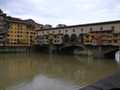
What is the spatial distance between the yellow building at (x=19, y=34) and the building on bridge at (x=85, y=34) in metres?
1.97

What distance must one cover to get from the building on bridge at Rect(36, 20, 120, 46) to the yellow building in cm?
197

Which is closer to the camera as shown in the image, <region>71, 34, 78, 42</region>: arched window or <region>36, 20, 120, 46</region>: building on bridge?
<region>36, 20, 120, 46</region>: building on bridge

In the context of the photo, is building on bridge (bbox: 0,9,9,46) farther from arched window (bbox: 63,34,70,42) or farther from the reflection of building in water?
the reflection of building in water

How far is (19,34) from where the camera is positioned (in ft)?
142

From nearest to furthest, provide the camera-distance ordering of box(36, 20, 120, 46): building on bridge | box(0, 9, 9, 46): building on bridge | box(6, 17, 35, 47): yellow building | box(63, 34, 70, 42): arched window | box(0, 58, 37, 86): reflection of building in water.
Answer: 1. box(0, 58, 37, 86): reflection of building in water
2. box(36, 20, 120, 46): building on bridge
3. box(63, 34, 70, 42): arched window
4. box(0, 9, 9, 46): building on bridge
5. box(6, 17, 35, 47): yellow building

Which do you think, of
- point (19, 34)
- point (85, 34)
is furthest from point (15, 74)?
point (19, 34)

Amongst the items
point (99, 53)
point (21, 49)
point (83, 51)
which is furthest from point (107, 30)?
point (21, 49)

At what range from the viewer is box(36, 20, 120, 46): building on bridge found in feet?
98.2

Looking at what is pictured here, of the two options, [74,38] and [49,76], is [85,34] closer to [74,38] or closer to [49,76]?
[74,38]

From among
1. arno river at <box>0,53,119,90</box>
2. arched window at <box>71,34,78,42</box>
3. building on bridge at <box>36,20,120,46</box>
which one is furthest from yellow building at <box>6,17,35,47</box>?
arno river at <box>0,53,119,90</box>

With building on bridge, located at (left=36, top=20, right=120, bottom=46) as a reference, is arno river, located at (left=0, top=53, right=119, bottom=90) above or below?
below

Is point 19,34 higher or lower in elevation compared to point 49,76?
higher

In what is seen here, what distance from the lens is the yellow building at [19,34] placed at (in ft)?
136

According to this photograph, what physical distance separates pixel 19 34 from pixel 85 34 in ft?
53.3
